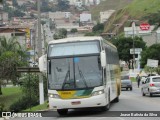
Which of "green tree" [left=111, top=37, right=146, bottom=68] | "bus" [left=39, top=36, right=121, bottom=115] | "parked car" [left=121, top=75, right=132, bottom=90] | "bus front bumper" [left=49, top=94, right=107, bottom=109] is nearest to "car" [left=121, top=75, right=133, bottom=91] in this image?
"parked car" [left=121, top=75, right=132, bottom=90]

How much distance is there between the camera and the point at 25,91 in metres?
47.0

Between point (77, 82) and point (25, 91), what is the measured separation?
24.3 metres

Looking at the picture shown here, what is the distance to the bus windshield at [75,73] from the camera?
23172 millimetres

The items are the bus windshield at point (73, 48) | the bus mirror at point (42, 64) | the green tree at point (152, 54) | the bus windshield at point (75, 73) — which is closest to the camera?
the bus windshield at point (75, 73)

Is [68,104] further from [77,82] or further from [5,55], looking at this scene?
[5,55]

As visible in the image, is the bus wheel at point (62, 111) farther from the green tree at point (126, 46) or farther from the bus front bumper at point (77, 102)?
the green tree at point (126, 46)

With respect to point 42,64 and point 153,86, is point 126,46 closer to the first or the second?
point 153,86

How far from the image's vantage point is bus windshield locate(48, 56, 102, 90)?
76.0 feet

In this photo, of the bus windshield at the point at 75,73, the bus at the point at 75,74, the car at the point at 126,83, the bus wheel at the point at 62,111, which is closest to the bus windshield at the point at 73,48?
the bus at the point at 75,74

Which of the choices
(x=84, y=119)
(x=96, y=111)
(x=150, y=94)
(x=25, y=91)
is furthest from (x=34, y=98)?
(x=84, y=119)

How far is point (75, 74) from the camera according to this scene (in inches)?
918

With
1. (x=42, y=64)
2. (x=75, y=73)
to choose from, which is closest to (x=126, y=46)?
(x=75, y=73)

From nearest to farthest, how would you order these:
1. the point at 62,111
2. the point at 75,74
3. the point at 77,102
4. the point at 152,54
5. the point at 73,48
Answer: the point at 77,102 → the point at 75,74 → the point at 73,48 → the point at 62,111 → the point at 152,54

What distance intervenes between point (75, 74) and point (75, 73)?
0.05 meters
